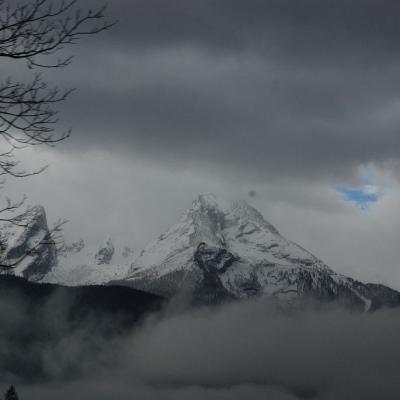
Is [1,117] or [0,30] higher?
[0,30]

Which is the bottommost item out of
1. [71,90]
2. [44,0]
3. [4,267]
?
[4,267]

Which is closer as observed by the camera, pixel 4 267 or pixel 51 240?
pixel 4 267

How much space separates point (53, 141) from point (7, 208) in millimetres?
2078

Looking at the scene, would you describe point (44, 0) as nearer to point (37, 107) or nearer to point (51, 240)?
point (37, 107)

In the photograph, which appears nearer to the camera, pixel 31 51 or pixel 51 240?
pixel 31 51

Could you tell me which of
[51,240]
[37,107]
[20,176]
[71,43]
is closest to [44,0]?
[71,43]

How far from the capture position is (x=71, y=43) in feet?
70.0

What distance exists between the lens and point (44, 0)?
2102 cm

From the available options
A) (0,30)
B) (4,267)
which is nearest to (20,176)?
(4,267)

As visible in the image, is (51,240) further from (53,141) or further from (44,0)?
(44,0)

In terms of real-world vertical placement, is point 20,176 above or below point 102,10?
below

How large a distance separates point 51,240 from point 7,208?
175 centimetres

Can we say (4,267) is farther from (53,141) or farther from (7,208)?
(53,141)

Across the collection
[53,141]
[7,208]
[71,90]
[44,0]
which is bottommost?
[7,208]
